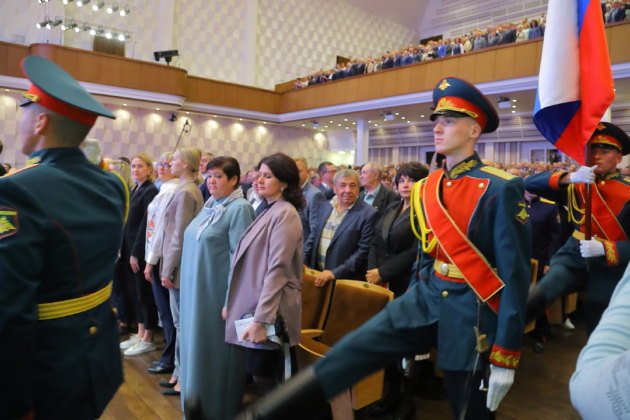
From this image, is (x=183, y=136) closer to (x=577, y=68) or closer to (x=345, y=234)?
(x=345, y=234)

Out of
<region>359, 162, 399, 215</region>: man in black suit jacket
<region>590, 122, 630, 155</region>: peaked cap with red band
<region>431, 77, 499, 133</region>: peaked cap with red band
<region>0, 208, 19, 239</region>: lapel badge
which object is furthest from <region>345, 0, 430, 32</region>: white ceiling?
<region>0, 208, 19, 239</region>: lapel badge

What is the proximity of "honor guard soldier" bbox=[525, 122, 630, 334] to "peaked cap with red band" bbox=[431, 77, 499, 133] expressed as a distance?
0.93 metres

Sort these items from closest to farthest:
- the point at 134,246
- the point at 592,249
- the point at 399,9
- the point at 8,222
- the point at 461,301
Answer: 1. the point at 8,222
2. the point at 461,301
3. the point at 592,249
4. the point at 134,246
5. the point at 399,9

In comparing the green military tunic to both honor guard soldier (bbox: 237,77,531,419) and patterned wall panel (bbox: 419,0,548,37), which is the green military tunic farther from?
patterned wall panel (bbox: 419,0,548,37)

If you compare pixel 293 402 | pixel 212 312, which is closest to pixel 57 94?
pixel 293 402

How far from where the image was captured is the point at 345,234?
12.0ft

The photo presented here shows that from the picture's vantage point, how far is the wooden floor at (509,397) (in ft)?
9.87

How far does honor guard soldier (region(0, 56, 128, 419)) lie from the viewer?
1.26m

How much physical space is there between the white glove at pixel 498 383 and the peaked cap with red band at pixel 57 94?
1.57 meters

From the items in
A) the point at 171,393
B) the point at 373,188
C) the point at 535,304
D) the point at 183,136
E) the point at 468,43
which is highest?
the point at 468,43

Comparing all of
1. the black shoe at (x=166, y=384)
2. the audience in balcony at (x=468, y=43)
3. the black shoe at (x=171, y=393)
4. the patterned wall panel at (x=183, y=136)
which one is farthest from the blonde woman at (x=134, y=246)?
the audience in balcony at (x=468, y=43)

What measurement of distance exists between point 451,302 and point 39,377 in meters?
1.36

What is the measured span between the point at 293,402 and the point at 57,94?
121 cm

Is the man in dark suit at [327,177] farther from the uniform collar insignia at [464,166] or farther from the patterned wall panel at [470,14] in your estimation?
the patterned wall panel at [470,14]
